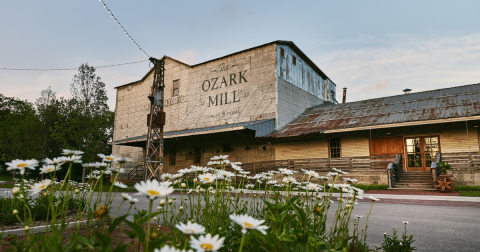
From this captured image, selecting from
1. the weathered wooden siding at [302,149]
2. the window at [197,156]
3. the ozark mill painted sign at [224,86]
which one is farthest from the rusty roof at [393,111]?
the window at [197,156]

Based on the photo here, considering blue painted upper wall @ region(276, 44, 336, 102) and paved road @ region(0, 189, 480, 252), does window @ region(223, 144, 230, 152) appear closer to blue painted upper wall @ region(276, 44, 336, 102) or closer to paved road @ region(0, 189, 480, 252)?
blue painted upper wall @ region(276, 44, 336, 102)

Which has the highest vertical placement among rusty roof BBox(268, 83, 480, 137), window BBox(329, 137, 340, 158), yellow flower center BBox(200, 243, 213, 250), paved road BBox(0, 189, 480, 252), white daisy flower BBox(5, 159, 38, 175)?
rusty roof BBox(268, 83, 480, 137)

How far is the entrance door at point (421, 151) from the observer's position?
51.5 feet

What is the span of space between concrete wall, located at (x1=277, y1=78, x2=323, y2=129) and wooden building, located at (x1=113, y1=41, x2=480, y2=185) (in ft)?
0.24

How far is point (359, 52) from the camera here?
54.7 feet

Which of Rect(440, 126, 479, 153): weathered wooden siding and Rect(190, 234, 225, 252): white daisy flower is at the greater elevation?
Rect(440, 126, 479, 153): weathered wooden siding

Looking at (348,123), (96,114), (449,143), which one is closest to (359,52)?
(348,123)

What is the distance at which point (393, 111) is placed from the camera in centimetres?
1695

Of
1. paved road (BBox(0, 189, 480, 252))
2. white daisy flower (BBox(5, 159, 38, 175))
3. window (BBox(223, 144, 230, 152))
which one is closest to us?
white daisy flower (BBox(5, 159, 38, 175))

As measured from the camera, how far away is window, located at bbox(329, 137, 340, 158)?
18.2m

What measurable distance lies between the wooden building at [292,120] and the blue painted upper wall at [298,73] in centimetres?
8

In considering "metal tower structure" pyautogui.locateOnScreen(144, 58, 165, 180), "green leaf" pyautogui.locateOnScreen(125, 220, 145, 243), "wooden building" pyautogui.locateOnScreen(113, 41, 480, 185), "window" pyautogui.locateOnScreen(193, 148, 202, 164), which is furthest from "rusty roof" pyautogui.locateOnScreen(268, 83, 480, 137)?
"green leaf" pyautogui.locateOnScreen(125, 220, 145, 243)

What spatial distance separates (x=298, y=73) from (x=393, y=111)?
8203mm

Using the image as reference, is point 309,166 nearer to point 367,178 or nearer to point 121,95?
point 367,178
